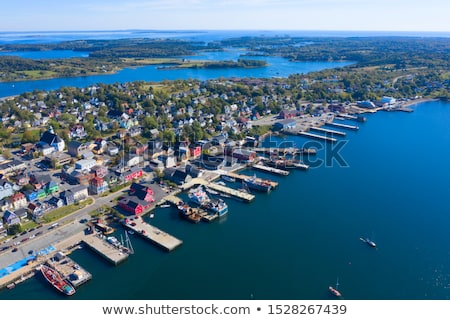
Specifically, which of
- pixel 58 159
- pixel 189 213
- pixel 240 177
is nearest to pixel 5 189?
pixel 58 159

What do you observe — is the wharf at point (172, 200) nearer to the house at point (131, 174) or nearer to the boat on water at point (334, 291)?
the house at point (131, 174)

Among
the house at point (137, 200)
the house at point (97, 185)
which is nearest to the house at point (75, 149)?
the house at point (97, 185)

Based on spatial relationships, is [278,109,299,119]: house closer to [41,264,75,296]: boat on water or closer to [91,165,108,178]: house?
[91,165,108,178]: house

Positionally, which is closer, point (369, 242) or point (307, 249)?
point (307, 249)

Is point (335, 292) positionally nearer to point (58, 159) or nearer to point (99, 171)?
point (99, 171)

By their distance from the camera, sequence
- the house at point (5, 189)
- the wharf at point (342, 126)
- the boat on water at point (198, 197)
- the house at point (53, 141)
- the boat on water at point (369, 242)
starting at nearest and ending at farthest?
the boat on water at point (369, 242), the house at point (5, 189), the boat on water at point (198, 197), the house at point (53, 141), the wharf at point (342, 126)

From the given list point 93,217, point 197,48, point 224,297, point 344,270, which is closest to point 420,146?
point 344,270

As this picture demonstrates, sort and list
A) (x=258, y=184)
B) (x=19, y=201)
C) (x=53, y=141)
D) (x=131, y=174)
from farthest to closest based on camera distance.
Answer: (x=53, y=141)
(x=131, y=174)
(x=258, y=184)
(x=19, y=201)
